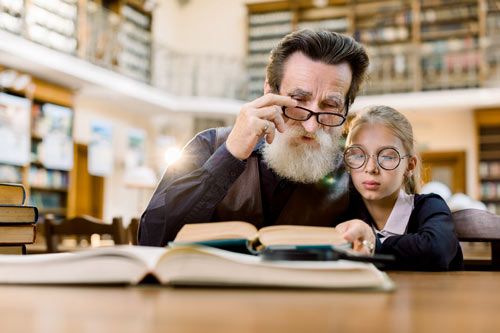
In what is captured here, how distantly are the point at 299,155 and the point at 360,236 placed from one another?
0.67 metres

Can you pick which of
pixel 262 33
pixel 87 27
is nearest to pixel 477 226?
pixel 87 27

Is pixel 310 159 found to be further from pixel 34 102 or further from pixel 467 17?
pixel 467 17

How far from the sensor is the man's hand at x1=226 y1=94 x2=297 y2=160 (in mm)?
1517

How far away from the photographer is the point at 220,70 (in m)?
11.8

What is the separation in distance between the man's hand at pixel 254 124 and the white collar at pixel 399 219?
0.42 metres

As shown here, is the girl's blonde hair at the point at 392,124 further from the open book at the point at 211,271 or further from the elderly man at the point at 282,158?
the open book at the point at 211,271

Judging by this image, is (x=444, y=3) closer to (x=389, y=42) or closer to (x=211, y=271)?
(x=389, y=42)

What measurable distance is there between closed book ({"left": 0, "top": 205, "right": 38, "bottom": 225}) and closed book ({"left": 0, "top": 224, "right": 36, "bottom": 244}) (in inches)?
0.6

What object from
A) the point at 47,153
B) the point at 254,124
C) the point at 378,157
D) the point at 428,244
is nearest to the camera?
the point at 428,244

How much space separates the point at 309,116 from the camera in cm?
174

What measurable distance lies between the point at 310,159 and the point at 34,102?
24.6ft

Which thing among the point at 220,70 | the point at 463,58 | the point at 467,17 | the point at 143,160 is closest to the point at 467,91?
the point at 463,58

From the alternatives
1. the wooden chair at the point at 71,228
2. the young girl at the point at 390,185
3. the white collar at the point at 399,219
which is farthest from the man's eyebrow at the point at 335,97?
the wooden chair at the point at 71,228

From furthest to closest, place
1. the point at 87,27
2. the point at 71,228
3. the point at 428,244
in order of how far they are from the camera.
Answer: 1. the point at 87,27
2. the point at 71,228
3. the point at 428,244
